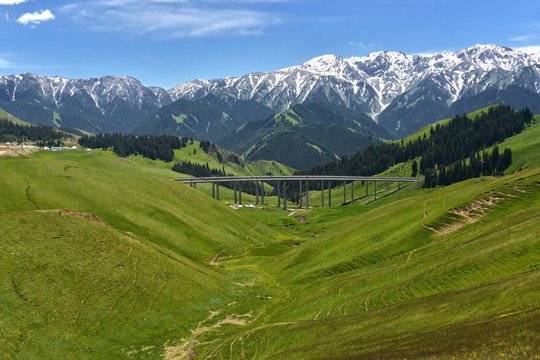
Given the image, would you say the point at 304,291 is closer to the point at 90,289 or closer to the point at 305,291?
the point at 305,291

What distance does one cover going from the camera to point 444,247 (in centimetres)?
6938

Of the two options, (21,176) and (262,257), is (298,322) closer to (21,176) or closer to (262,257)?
(262,257)

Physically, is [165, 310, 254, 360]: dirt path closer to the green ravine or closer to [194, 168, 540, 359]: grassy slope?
the green ravine

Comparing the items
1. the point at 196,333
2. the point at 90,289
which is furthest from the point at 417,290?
the point at 90,289

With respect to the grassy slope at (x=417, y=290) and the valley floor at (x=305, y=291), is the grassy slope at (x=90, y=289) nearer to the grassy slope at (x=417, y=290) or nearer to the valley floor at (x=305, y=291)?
the valley floor at (x=305, y=291)

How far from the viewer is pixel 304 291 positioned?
7869 centimetres

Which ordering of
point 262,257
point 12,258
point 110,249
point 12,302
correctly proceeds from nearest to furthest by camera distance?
1. point 12,302
2. point 12,258
3. point 110,249
4. point 262,257

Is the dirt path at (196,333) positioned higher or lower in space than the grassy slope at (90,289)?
lower

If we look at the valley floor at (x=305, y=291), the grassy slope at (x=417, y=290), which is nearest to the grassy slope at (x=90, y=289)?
the valley floor at (x=305, y=291)

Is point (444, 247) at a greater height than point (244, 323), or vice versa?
point (444, 247)

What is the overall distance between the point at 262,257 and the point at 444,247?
205ft

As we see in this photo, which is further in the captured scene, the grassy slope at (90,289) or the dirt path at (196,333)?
the dirt path at (196,333)

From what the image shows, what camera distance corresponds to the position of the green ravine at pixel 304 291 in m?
36.8

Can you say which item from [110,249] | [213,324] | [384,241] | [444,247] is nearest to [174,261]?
[110,249]
